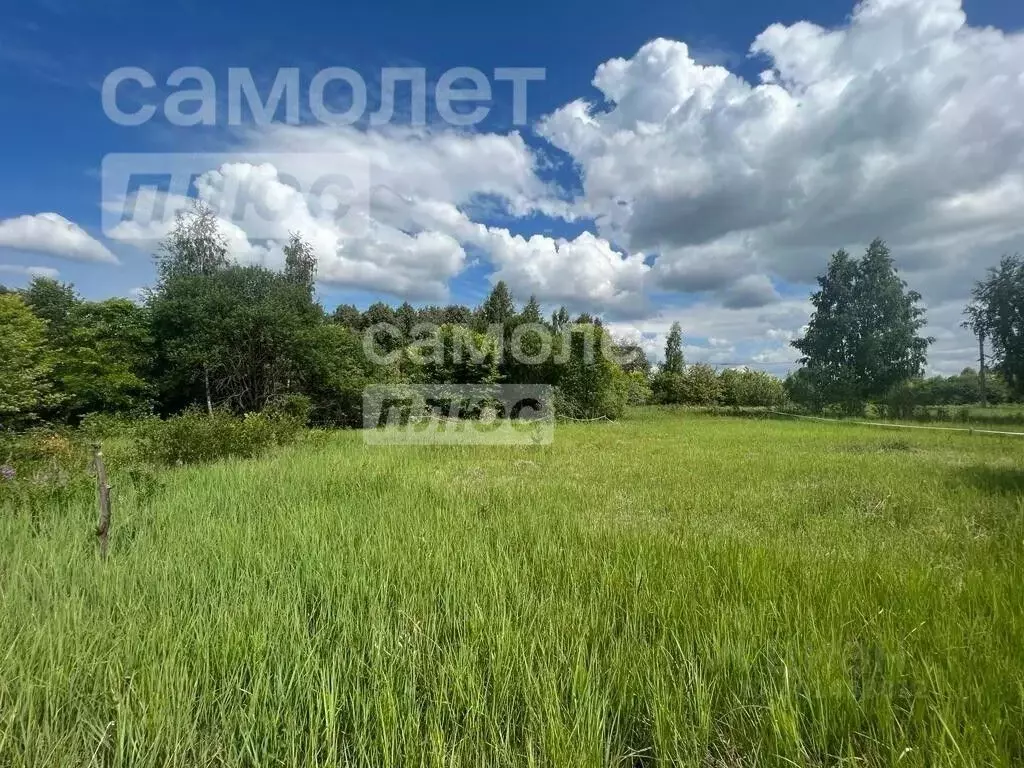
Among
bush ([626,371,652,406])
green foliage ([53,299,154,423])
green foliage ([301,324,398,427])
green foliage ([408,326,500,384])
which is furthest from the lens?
bush ([626,371,652,406])

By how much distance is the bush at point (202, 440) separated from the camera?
24.5 ft

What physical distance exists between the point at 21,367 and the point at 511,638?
17.2 metres

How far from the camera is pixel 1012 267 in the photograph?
20.7 m

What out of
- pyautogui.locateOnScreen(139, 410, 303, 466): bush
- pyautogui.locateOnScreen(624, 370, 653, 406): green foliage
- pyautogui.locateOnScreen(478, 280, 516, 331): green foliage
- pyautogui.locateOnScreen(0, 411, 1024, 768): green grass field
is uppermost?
pyautogui.locateOnScreen(478, 280, 516, 331): green foliage

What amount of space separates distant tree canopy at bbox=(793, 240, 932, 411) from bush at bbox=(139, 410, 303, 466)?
2635cm

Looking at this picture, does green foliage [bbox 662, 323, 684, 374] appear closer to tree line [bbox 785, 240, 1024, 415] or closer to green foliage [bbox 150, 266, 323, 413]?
tree line [bbox 785, 240, 1024, 415]

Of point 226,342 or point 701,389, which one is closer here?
point 226,342

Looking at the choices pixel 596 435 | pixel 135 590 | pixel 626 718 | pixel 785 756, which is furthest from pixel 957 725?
pixel 596 435

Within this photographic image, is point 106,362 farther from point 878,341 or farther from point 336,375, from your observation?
point 878,341

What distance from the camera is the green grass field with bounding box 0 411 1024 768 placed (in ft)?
4.68

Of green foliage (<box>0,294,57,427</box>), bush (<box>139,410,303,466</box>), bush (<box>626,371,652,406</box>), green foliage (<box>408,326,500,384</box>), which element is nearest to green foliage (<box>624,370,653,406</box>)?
bush (<box>626,371,652,406</box>)

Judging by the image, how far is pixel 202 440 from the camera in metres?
7.68

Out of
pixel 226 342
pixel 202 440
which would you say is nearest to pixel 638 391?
pixel 226 342

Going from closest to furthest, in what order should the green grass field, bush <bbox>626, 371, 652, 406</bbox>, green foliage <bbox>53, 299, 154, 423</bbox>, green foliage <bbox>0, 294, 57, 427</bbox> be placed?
the green grass field
green foliage <bbox>0, 294, 57, 427</bbox>
green foliage <bbox>53, 299, 154, 423</bbox>
bush <bbox>626, 371, 652, 406</bbox>
